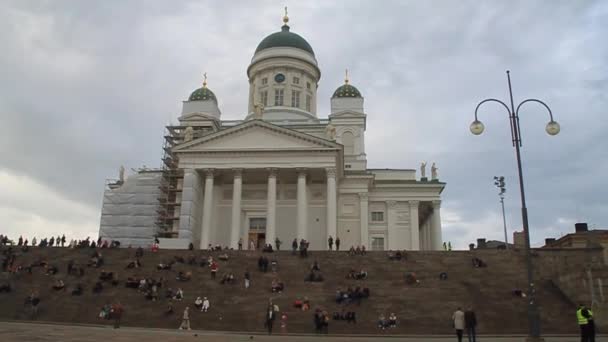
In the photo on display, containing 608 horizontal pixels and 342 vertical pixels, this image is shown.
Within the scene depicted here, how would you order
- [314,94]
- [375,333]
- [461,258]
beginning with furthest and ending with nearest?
1. [314,94]
2. [461,258]
3. [375,333]

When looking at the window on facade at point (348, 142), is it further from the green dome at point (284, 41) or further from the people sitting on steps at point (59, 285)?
the people sitting on steps at point (59, 285)

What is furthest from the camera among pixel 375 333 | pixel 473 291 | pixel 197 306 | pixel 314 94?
pixel 314 94

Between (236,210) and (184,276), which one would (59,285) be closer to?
(184,276)

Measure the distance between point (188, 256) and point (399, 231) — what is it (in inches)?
891

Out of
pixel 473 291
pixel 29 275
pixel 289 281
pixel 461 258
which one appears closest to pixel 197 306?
pixel 289 281

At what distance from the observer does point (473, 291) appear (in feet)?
95.2

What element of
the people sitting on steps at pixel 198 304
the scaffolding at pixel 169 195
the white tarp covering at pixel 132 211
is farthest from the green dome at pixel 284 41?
the people sitting on steps at pixel 198 304

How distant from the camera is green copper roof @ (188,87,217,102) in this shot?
192 ft

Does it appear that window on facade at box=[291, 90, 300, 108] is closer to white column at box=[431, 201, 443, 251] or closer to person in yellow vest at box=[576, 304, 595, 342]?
white column at box=[431, 201, 443, 251]

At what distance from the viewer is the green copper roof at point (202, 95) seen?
2306 inches

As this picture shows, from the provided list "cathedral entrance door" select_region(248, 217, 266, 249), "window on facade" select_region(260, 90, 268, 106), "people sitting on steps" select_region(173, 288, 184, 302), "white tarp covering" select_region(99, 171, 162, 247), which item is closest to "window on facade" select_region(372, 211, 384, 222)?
Result: "cathedral entrance door" select_region(248, 217, 266, 249)

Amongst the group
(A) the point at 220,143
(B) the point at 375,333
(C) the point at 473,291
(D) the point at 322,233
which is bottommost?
(B) the point at 375,333

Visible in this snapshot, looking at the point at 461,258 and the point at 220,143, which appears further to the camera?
the point at 220,143

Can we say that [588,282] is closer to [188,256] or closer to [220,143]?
[188,256]
